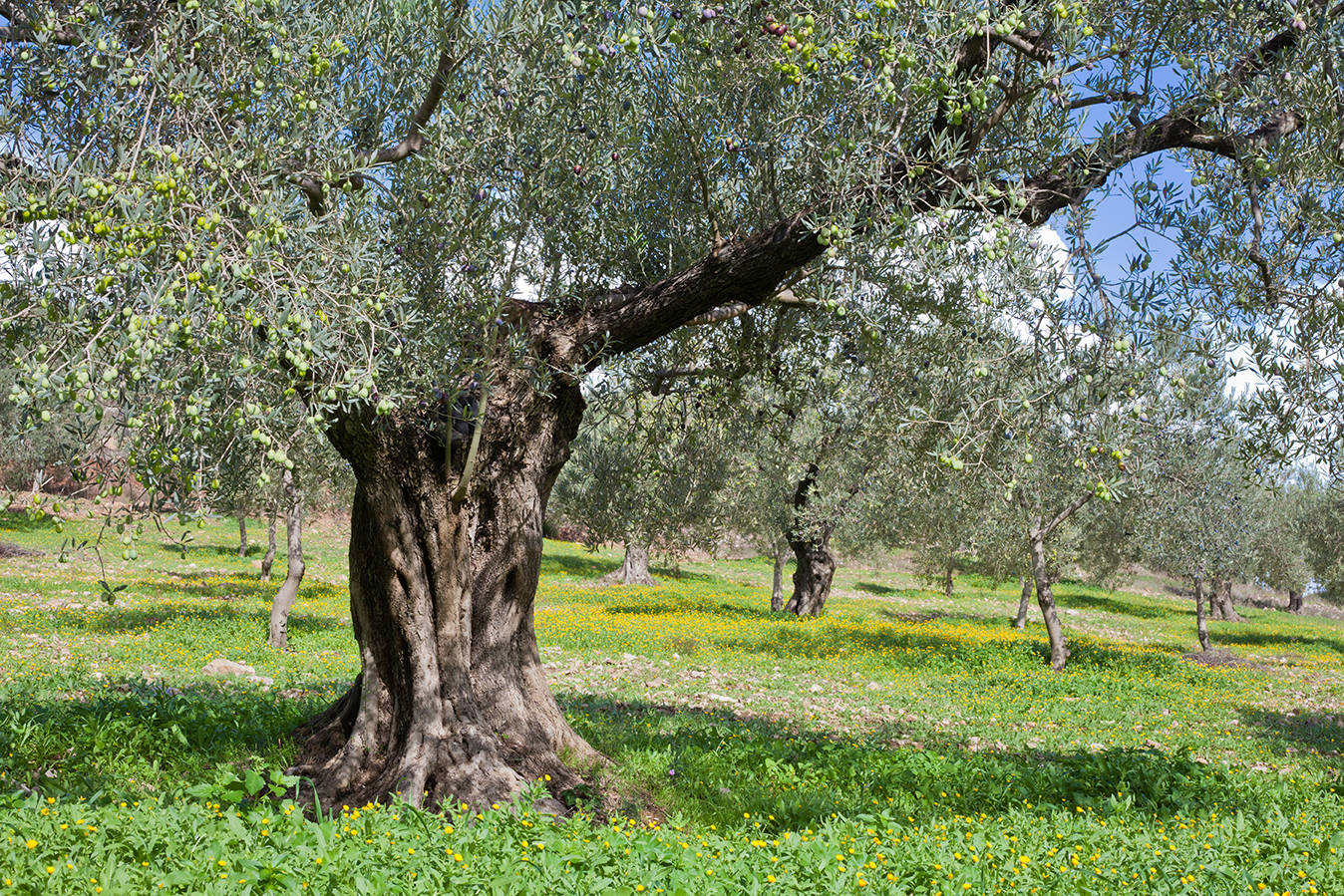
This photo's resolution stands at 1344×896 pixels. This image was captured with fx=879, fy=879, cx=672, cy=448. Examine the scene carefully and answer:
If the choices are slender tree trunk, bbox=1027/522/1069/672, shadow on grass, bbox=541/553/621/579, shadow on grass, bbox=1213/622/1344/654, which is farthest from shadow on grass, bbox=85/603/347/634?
shadow on grass, bbox=1213/622/1344/654

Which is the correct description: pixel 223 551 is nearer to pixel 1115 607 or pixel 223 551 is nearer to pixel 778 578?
pixel 778 578

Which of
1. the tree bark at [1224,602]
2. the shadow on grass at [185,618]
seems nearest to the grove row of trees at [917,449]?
the shadow on grass at [185,618]

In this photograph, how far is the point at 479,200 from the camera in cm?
679

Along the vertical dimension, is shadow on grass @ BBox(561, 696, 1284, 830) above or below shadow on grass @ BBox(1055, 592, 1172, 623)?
above

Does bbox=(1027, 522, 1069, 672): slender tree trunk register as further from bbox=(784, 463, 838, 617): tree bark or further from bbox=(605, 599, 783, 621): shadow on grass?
bbox=(605, 599, 783, 621): shadow on grass

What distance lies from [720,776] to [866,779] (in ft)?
4.97

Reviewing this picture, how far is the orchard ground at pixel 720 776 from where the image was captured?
536 centimetres

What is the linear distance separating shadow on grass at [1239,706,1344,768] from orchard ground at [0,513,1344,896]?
0.10 meters

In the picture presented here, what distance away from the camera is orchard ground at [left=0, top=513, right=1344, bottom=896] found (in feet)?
17.6

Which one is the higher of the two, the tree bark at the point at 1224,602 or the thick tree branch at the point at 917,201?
the thick tree branch at the point at 917,201

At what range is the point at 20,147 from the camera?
536 cm

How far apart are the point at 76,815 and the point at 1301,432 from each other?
29.0 ft

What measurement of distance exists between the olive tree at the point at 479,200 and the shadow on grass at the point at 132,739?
74 centimetres

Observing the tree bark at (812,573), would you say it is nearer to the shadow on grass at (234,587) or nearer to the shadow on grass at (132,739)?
the shadow on grass at (234,587)
